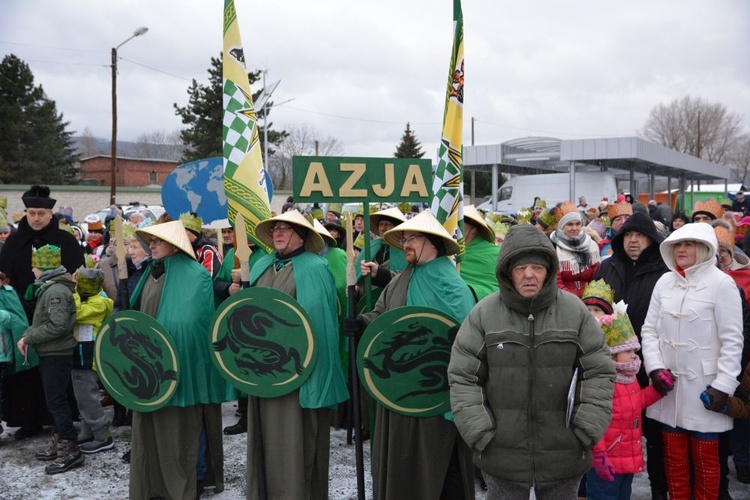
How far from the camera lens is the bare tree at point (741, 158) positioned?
67875 mm

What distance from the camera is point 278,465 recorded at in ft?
13.2

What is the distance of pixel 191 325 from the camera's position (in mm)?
4211

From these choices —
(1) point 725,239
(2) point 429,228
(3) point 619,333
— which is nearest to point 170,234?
(2) point 429,228

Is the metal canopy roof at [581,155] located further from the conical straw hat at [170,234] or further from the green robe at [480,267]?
the conical straw hat at [170,234]

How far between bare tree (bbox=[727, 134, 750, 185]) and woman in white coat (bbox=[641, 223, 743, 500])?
73.4 m

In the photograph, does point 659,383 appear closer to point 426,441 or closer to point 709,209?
point 426,441

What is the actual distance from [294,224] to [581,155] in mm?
23301

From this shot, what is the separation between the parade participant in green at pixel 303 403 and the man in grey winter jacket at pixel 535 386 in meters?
1.26

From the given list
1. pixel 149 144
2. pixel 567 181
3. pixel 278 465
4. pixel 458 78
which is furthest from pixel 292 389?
pixel 149 144

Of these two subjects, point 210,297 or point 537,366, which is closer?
point 537,366

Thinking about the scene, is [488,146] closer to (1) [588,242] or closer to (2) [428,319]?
(1) [588,242]

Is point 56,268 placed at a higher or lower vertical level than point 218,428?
higher

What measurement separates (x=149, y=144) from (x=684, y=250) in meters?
80.7

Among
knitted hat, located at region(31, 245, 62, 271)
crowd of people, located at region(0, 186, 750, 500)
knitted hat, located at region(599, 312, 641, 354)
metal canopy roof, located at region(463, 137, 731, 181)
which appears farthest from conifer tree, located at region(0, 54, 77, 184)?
knitted hat, located at region(599, 312, 641, 354)
